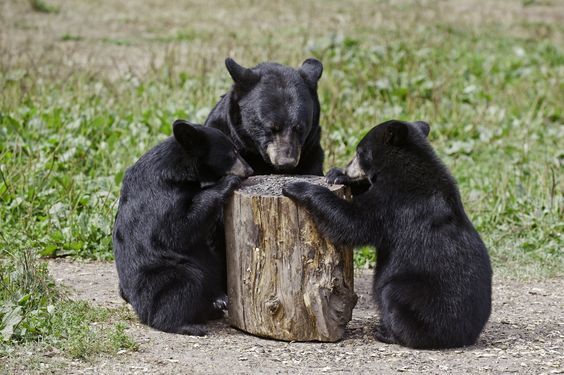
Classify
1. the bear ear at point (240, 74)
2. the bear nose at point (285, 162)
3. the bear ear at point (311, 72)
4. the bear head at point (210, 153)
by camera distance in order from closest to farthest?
the bear head at point (210, 153) → the bear nose at point (285, 162) → the bear ear at point (240, 74) → the bear ear at point (311, 72)

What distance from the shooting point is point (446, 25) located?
17.0m

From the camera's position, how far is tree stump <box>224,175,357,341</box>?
5.96 m

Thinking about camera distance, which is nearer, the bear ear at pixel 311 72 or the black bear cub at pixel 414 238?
the black bear cub at pixel 414 238

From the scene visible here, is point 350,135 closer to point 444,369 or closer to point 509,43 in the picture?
point 444,369

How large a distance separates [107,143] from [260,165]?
3.00 meters

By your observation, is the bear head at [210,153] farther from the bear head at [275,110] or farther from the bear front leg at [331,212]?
the bear head at [275,110]

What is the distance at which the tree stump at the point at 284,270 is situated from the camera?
5.96 m

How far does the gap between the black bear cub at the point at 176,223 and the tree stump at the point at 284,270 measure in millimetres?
224

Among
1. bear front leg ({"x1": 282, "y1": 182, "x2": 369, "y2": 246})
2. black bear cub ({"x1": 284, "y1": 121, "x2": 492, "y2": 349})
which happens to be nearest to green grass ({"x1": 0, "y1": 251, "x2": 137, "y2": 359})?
bear front leg ({"x1": 282, "y1": 182, "x2": 369, "y2": 246})

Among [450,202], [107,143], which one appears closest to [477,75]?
[107,143]

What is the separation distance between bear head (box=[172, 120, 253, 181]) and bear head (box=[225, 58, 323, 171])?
2.23ft

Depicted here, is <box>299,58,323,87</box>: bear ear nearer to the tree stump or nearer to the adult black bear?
the adult black bear

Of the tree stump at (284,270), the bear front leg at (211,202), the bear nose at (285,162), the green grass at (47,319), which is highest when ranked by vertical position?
the bear nose at (285,162)

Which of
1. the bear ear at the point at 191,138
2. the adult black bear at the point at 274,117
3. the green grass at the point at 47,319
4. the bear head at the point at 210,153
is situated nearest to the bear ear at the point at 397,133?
the bear head at the point at 210,153
